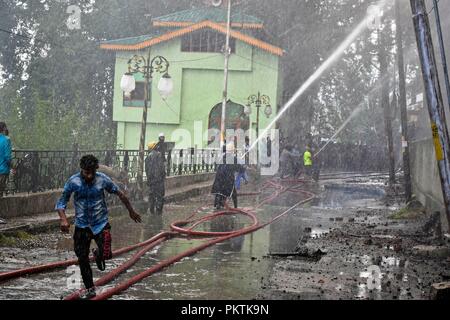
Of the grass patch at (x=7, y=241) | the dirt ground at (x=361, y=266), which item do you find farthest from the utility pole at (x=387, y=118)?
the grass patch at (x=7, y=241)

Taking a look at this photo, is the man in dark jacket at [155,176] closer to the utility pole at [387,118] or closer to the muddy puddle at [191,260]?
the muddy puddle at [191,260]

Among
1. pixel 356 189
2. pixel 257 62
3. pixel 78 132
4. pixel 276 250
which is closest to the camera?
pixel 276 250

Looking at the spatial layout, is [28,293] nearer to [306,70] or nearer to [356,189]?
[356,189]

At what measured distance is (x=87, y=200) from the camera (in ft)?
23.9

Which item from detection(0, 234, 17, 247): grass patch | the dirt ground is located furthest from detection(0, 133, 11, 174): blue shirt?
the dirt ground

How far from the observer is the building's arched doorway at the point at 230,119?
3653cm

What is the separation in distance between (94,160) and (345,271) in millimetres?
4104

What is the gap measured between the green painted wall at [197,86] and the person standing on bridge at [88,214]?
96.6 feet

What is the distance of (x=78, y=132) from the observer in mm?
18547

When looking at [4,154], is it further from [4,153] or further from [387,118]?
[387,118]

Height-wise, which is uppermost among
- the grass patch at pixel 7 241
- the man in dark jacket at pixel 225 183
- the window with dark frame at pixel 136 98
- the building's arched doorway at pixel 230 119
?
the window with dark frame at pixel 136 98

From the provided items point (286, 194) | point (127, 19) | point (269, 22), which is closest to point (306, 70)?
point (269, 22)

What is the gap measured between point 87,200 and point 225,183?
1073 cm

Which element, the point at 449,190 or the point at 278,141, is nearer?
the point at 449,190
